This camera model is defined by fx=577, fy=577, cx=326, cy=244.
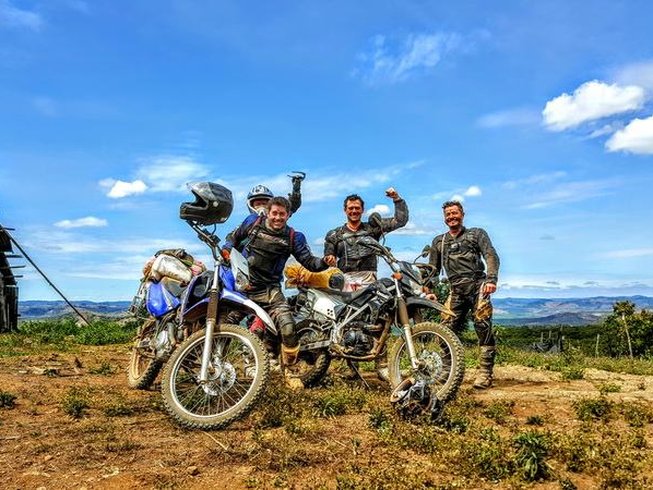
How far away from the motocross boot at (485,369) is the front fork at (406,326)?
221cm

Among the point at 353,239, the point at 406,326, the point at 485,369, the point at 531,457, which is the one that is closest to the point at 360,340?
the point at 406,326

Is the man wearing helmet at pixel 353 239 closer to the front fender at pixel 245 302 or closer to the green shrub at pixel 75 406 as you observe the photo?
the front fender at pixel 245 302

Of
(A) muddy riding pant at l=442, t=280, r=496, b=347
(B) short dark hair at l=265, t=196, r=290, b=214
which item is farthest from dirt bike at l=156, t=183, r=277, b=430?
(A) muddy riding pant at l=442, t=280, r=496, b=347

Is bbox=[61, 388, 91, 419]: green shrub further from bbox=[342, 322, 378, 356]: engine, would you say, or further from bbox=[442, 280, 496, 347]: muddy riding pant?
bbox=[442, 280, 496, 347]: muddy riding pant

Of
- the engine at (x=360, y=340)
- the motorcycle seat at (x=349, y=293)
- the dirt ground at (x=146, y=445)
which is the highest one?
the motorcycle seat at (x=349, y=293)

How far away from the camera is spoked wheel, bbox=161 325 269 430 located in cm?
526

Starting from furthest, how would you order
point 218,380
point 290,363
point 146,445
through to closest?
point 290,363, point 218,380, point 146,445

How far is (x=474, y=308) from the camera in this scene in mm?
8320

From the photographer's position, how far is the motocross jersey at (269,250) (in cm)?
717

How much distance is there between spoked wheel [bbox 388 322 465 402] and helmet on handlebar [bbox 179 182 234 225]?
2.49 m

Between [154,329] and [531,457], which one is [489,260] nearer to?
[531,457]

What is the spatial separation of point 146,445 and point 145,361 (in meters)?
3.97

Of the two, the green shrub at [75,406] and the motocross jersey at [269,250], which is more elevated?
the motocross jersey at [269,250]

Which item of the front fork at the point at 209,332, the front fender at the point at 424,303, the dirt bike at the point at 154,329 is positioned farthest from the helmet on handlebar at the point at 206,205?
the front fender at the point at 424,303
